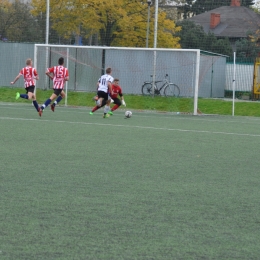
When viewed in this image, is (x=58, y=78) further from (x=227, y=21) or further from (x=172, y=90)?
(x=227, y=21)

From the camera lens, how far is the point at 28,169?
29.2 ft

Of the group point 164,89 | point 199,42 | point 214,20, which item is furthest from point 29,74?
point 214,20

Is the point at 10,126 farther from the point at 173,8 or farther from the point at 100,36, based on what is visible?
the point at 173,8

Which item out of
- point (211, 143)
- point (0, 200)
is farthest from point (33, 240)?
point (211, 143)

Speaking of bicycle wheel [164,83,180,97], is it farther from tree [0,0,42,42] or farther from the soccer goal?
tree [0,0,42,42]

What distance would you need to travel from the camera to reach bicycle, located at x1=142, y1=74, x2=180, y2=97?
25.6 metres

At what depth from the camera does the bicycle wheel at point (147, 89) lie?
86.6ft

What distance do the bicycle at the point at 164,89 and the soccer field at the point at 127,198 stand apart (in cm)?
1163

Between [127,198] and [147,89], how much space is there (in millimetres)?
19643

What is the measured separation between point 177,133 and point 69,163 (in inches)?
252

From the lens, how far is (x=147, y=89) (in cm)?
2648

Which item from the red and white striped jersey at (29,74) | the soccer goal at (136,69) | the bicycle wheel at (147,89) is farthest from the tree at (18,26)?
the red and white striped jersey at (29,74)

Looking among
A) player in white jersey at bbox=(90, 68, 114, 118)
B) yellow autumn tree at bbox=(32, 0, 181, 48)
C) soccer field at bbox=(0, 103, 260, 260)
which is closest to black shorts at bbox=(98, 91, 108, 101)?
player in white jersey at bbox=(90, 68, 114, 118)

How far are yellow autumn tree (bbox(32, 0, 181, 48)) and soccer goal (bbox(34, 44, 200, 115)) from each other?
6770mm
